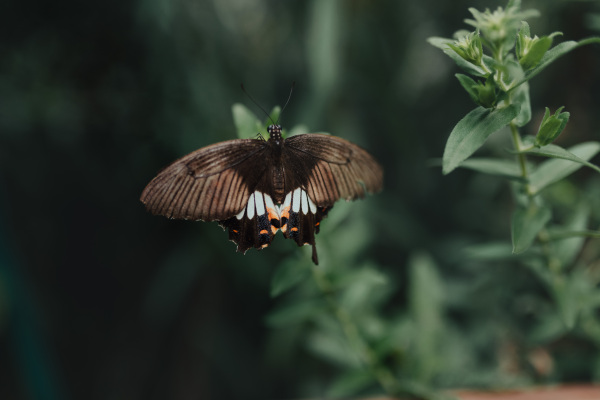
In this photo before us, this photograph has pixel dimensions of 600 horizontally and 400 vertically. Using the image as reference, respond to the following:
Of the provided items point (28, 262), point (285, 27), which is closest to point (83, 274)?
point (28, 262)

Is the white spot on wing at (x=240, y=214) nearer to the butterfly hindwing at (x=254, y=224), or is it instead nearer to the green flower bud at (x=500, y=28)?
the butterfly hindwing at (x=254, y=224)

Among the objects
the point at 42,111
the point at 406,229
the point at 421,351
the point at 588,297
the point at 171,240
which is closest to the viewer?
the point at 588,297

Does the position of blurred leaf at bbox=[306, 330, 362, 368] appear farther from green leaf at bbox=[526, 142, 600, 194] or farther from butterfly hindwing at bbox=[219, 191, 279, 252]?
green leaf at bbox=[526, 142, 600, 194]

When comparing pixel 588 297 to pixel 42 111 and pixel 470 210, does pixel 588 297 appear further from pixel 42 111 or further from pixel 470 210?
pixel 42 111

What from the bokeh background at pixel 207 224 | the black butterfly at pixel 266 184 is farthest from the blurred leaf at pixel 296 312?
the black butterfly at pixel 266 184

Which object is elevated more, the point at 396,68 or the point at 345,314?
the point at 396,68

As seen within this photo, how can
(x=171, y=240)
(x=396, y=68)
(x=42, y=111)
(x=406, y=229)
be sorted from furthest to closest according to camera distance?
(x=171, y=240)
(x=396, y=68)
(x=406, y=229)
(x=42, y=111)

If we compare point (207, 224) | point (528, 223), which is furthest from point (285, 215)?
point (207, 224)
